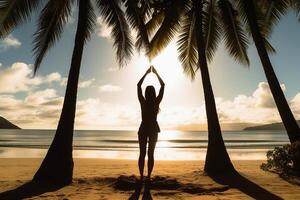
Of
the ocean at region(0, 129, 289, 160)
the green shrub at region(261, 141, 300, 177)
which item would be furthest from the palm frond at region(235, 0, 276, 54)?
the ocean at region(0, 129, 289, 160)

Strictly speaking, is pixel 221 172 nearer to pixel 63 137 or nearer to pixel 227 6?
pixel 63 137

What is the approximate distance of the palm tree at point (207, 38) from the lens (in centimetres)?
1201

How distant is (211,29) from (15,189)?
10.1 m

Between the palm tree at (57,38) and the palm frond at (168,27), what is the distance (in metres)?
1.29

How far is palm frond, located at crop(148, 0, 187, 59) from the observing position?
12.7 meters

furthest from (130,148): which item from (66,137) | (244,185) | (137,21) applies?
(244,185)

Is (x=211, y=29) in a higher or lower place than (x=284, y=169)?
higher

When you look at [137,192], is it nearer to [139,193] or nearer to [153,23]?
[139,193]

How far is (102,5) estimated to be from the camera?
1173cm

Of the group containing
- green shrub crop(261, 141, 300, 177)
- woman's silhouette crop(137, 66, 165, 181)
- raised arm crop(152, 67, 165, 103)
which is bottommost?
green shrub crop(261, 141, 300, 177)

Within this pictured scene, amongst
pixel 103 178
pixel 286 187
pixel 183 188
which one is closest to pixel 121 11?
pixel 103 178

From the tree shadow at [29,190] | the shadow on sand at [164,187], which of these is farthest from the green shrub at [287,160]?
the tree shadow at [29,190]

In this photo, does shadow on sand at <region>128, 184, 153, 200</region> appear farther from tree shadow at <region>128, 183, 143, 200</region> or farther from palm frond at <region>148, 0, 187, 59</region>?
palm frond at <region>148, 0, 187, 59</region>

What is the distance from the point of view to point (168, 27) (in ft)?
43.4
